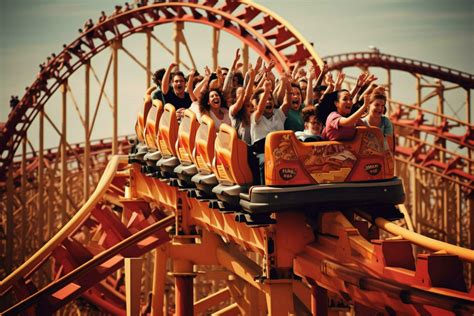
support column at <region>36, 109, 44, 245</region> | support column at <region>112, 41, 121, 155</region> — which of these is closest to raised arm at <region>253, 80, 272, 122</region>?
support column at <region>112, 41, 121, 155</region>

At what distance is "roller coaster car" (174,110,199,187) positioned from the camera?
5.91 m

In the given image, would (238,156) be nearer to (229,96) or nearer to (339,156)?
(339,156)

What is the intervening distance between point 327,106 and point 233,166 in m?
0.58

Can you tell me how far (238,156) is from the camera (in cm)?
501

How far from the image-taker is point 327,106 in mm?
5070

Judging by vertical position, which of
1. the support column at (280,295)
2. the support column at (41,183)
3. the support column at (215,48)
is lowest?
the support column at (280,295)

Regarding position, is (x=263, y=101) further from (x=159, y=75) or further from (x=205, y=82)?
(x=159, y=75)

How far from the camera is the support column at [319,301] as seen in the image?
20.4 feet

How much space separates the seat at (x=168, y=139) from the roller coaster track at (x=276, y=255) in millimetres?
332

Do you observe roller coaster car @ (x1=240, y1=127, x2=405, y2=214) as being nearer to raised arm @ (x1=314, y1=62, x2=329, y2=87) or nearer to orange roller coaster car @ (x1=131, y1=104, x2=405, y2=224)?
orange roller coaster car @ (x1=131, y1=104, x2=405, y2=224)

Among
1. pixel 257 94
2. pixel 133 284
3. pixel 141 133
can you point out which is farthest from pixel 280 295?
pixel 141 133

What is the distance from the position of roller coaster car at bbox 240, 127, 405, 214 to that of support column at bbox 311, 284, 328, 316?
1.41 m

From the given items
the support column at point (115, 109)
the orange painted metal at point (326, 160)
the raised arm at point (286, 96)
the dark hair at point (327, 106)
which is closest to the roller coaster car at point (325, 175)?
the orange painted metal at point (326, 160)

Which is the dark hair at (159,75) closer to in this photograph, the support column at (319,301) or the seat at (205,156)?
the seat at (205,156)
